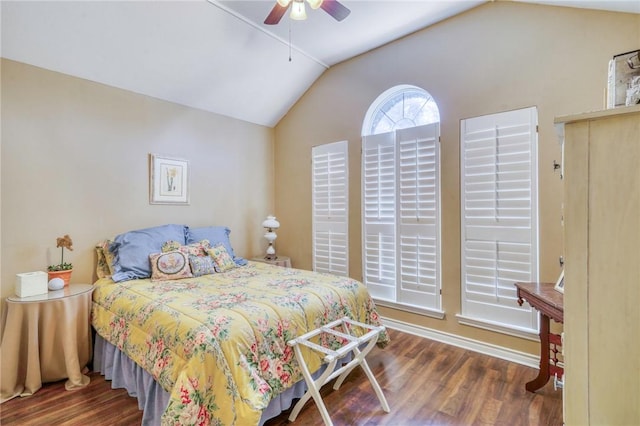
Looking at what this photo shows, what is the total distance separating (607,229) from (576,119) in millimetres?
295

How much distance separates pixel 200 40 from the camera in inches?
113

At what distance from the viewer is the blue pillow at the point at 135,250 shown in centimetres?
261

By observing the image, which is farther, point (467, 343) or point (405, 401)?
point (467, 343)

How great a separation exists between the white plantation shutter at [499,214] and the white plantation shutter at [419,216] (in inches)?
10.3

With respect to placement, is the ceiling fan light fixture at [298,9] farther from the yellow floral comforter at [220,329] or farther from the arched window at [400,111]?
the yellow floral comforter at [220,329]

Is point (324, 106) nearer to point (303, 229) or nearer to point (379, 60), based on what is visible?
point (379, 60)

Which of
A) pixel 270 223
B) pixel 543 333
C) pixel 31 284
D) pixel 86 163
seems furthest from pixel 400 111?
pixel 31 284

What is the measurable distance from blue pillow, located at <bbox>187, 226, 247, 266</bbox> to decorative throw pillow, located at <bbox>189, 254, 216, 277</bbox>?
0.36m

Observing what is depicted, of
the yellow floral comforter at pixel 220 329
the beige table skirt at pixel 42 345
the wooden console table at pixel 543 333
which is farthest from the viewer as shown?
the beige table skirt at pixel 42 345

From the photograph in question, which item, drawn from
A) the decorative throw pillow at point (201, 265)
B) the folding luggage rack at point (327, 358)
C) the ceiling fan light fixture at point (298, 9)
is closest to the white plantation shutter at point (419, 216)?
the folding luggage rack at point (327, 358)

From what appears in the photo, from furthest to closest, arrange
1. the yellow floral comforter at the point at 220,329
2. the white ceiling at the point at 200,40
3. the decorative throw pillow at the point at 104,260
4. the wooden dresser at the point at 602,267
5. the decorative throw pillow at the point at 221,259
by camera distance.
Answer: the decorative throw pillow at the point at 221,259 → the decorative throw pillow at the point at 104,260 → the white ceiling at the point at 200,40 → the yellow floral comforter at the point at 220,329 → the wooden dresser at the point at 602,267

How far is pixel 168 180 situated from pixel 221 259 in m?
1.11

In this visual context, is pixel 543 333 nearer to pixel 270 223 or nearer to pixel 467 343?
pixel 467 343

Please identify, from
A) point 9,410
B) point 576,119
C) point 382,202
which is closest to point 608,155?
point 576,119
